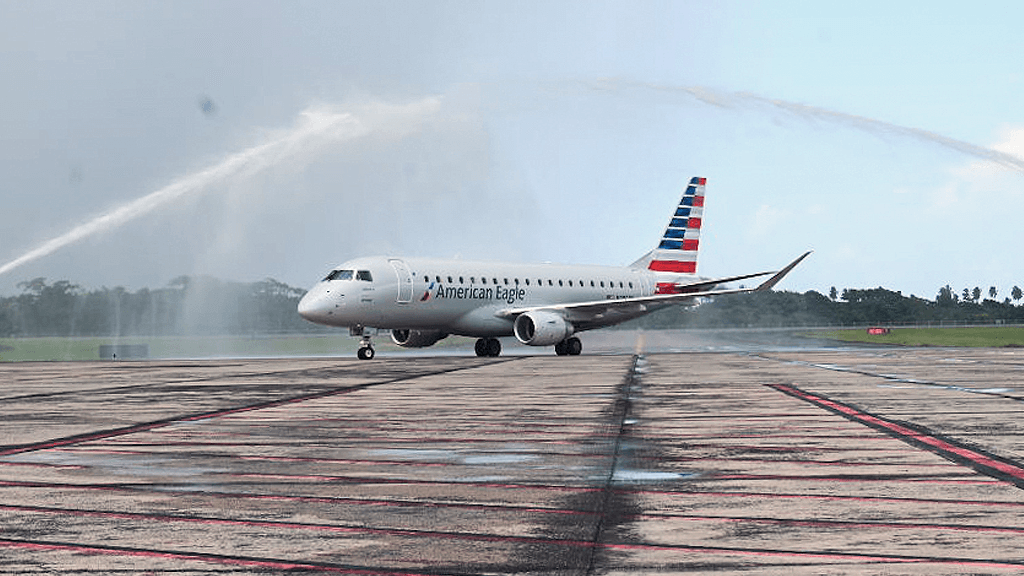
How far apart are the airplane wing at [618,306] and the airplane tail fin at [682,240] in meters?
4.18

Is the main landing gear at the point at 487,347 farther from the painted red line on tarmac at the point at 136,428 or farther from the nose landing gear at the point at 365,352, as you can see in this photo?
the painted red line on tarmac at the point at 136,428

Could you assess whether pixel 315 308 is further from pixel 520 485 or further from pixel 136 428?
pixel 520 485

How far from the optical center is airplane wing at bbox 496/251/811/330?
159ft

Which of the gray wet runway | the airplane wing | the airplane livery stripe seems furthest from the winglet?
the gray wet runway

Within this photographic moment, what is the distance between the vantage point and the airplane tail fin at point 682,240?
197 feet

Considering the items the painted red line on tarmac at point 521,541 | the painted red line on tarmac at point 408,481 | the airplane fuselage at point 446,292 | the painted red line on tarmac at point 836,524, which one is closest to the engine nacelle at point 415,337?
the airplane fuselage at point 446,292

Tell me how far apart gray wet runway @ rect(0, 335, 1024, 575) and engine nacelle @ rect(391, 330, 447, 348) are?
3044cm

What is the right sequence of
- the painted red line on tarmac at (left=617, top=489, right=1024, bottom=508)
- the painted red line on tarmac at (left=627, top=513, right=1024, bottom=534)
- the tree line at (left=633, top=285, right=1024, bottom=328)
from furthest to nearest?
the tree line at (left=633, top=285, right=1024, bottom=328) → the painted red line on tarmac at (left=617, top=489, right=1024, bottom=508) → the painted red line on tarmac at (left=627, top=513, right=1024, bottom=534)

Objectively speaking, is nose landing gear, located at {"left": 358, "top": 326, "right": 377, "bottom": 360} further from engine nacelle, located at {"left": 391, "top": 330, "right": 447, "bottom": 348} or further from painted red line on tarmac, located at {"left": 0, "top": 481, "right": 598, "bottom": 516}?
painted red line on tarmac, located at {"left": 0, "top": 481, "right": 598, "bottom": 516}

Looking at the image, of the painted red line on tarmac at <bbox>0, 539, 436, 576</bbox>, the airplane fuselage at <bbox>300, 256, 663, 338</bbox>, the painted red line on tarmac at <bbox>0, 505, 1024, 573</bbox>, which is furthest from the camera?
the airplane fuselage at <bbox>300, 256, 663, 338</bbox>

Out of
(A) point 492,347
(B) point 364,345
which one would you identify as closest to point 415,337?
(A) point 492,347

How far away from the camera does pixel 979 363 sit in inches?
1373

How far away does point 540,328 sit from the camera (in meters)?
47.9

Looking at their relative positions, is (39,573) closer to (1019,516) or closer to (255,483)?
(255,483)
